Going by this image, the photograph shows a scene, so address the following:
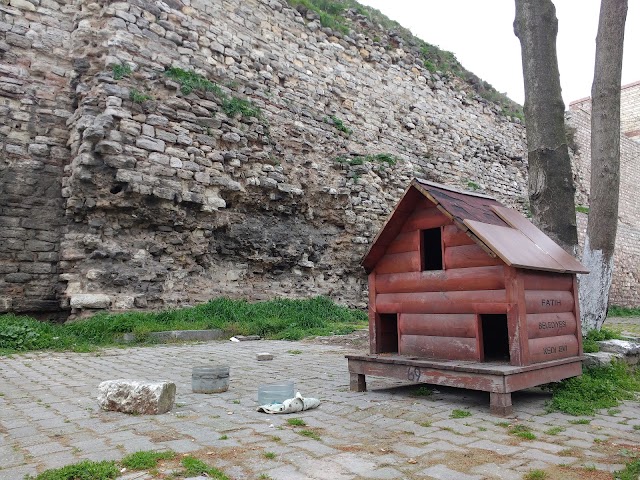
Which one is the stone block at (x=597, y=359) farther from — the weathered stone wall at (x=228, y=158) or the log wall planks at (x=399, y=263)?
the weathered stone wall at (x=228, y=158)

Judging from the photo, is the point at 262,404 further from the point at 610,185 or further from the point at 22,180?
the point at 22,180

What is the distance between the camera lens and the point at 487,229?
4094 mm

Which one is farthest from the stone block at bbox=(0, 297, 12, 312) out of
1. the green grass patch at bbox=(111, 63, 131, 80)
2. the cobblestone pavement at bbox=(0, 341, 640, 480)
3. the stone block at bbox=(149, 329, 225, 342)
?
the green grass patch at bbox=(111, 63, 131, 80)

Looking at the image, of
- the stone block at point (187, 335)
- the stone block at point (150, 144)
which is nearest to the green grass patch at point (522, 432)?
the stone block at point (187, 335)

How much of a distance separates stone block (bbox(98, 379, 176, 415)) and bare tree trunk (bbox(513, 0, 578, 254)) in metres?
4.42

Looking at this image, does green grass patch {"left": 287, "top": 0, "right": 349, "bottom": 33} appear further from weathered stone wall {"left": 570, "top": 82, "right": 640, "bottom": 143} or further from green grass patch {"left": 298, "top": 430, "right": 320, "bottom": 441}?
weathered stone wall {"left": 570, "top": 82, "right": 640, "bottom": 143}

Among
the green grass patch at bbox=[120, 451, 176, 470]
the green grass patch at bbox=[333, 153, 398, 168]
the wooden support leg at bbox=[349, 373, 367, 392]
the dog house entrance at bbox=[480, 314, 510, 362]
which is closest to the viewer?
the green grass patch at bbox=[120, 451, 176, 470]

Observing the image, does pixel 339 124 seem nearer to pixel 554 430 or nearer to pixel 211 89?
pixel 211 89

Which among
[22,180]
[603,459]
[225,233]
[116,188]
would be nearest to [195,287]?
[225,233]

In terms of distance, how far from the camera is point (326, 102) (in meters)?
12.9

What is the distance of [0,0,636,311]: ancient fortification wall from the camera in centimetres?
862

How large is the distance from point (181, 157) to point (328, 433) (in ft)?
24.0

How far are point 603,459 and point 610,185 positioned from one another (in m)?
3.99

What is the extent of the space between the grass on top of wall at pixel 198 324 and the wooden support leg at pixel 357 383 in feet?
14.0
